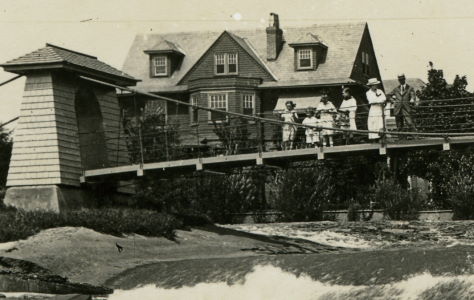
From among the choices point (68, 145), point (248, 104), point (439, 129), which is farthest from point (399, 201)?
point (248, 104)

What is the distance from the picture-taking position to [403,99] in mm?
26312

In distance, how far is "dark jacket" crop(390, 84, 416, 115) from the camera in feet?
86.3

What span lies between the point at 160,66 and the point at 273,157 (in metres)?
29.2

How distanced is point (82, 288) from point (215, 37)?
3742cm

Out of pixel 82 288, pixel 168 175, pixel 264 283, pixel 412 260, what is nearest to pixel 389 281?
pixel 412 260

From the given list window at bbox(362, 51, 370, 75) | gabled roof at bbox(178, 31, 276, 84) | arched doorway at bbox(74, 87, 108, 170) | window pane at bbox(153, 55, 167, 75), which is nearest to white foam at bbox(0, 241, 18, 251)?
arched doorway at bbox(74, 87, 108, 170)

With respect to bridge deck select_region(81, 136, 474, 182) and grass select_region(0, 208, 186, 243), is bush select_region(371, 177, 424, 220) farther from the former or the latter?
grass select_region(0, 208, 186, 243)

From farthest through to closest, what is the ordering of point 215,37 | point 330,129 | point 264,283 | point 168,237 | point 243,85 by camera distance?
point 215,37 < point 243,85 < point 168,237 < point 330,129 < point 264,283

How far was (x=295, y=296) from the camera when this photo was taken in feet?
64.1

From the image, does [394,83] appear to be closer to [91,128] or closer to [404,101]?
[91,128]

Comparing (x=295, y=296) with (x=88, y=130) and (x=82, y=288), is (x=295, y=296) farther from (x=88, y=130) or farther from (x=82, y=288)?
(x=88, y=130)

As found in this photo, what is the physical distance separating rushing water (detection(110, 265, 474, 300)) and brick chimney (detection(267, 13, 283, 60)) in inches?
1349

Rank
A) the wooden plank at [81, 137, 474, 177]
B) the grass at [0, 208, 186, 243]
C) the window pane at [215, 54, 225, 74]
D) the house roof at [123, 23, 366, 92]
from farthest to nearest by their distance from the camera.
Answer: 1. the window pane at [215, 54, 225, 74]
2. the house roof at [123, 23, 366, 92]
3. the wooden plank at [81, 137, 474, 177]
4. the grass at [0, 208, 186, 243]

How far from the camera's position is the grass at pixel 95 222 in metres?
25.1
